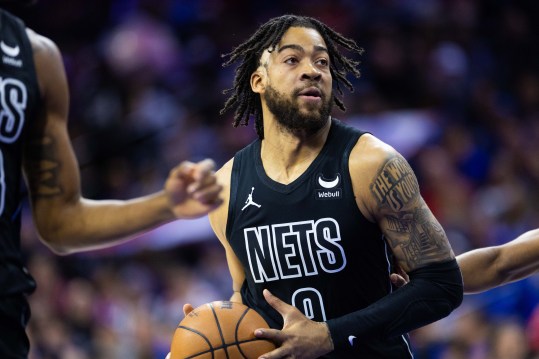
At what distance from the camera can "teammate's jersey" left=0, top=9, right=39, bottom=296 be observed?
111 inches

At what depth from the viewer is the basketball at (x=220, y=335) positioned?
Answer: 364 centimetres

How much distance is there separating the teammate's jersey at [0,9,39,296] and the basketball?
979 millimetres

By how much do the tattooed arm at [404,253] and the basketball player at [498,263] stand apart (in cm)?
40

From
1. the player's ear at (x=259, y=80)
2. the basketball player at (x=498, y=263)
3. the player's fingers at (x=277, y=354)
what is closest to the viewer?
the player's fingers at (x=277, y=354)

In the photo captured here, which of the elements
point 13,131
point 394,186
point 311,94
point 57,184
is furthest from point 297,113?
point 13,131

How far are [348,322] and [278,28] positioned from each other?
149 cm

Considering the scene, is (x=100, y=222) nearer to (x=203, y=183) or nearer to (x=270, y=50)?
(x=203, y=183)

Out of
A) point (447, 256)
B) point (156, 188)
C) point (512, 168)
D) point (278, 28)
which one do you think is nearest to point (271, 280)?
point (447, 256)

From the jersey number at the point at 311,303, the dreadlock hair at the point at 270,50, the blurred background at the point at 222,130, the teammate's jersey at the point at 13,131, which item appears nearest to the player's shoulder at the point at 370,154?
the dreadlock hair at the point at 270,50

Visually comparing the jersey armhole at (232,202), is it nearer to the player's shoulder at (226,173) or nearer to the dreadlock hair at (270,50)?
the player's shoulder at (226,173)

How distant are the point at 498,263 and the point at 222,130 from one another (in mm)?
6085

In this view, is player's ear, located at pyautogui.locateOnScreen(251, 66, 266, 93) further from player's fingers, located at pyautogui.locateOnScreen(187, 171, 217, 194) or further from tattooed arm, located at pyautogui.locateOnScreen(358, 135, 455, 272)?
player's fingers, located at pyautogui.locateOnScreen(187, 171, 217, 194)

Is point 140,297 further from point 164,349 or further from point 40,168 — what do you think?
point 40,168

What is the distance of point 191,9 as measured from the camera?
11.9m
